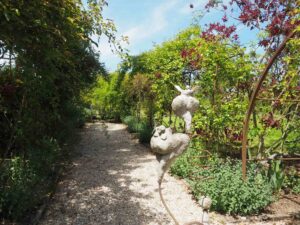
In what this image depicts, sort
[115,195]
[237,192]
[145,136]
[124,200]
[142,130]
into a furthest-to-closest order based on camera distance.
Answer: [142,130], [145,136], [115,195], [124,200], [237,192]

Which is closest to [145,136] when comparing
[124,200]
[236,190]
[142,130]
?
[142,130]

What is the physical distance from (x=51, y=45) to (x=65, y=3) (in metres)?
0.60

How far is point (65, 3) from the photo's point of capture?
11.4ft

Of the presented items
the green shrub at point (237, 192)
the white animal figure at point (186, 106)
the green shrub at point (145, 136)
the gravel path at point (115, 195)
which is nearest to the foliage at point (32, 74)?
the gravel path at point (115, 195)

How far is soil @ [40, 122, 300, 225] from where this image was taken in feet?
14.8

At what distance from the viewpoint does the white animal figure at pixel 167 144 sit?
183 centimetres

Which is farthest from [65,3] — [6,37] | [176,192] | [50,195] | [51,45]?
[176,192]

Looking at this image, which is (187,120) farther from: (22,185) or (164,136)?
(22,185)

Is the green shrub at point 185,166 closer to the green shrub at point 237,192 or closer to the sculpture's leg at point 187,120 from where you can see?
the green shrub at point 237,192

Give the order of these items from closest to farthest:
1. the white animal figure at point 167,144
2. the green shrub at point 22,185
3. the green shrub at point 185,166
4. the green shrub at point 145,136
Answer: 1. the white animal figure at point 167,144
2. the green shrub at point 22,185
3. the green shrub at point 185,166
4. the green shrub at point 145,136

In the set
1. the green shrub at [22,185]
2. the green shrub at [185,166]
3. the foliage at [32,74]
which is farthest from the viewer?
the green shrub at [185,166]

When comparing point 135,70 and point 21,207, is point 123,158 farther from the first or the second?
point 135,70

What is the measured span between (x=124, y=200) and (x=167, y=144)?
3819 millimetres

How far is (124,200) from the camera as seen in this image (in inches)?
209
